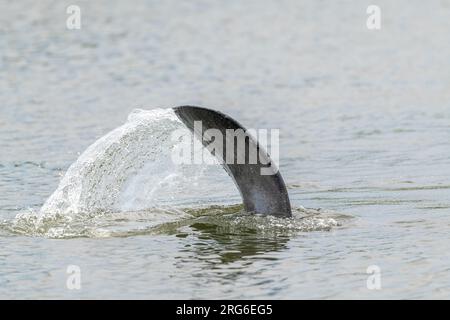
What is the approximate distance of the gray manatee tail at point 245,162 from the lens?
10695 millimetres

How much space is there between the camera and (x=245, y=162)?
11023 millimetres

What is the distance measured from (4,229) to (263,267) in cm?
297

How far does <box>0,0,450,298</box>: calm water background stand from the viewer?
990cm

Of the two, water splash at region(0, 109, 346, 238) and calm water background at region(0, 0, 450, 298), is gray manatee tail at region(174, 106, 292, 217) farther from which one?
calm water background at region(0, 0, 450, 298)

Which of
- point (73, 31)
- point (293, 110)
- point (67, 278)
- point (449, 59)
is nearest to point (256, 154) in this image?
point (67, 278)

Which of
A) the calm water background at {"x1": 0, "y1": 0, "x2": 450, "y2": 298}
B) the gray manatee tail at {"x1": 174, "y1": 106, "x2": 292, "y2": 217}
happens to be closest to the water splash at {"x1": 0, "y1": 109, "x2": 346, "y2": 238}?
the gray manatee tail at {"x1": 174, "y1": 106, "x2": 292, "y2": 217}

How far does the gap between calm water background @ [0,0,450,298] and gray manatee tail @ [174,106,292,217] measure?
45 centimetres

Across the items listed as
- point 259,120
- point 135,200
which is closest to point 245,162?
point 135,200

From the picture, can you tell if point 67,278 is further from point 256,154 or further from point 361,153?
point 361,153

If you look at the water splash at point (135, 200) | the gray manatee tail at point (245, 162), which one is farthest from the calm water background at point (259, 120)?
the gray manatee tail at point (245, 162)

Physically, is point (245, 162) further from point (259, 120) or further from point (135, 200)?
point (259, 120)

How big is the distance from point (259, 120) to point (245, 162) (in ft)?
24.0

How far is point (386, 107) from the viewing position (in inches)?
746

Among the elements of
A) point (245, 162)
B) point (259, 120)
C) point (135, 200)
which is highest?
point (259, 120)
